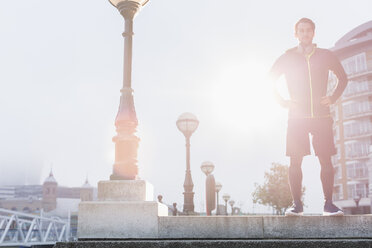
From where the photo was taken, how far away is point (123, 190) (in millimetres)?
4789

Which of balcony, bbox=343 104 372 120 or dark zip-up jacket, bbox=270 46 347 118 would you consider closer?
dark zip-up jacket, bbox=270 46 347 118

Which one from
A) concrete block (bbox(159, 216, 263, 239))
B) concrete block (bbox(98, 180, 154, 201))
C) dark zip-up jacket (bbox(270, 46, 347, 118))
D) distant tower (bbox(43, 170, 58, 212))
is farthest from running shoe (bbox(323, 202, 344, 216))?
distant tower (bbox(43, 170, 58, 212))

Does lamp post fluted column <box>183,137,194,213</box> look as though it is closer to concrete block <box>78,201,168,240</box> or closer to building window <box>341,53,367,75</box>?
concrete block <box>78,201,168,240</box>

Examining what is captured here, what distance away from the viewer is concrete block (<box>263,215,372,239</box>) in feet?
14.1

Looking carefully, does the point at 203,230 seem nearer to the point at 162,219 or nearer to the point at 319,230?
the point at 162,219

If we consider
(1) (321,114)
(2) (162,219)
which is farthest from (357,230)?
(2) (162,219)

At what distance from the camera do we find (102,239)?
4531 millimetres

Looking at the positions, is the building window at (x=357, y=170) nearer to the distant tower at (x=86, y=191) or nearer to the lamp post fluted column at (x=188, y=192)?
the lamp post fluted column at (x=188, y=192)

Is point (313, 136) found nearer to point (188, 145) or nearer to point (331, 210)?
point (331, 210)

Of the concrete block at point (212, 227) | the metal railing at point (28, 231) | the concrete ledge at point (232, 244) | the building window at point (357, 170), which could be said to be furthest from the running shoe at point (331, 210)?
the building window at point (357, 170)

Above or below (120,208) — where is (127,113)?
above

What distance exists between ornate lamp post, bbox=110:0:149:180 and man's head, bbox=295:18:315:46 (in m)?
2.11

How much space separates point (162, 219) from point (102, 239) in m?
0.70

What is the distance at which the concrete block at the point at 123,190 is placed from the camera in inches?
187
